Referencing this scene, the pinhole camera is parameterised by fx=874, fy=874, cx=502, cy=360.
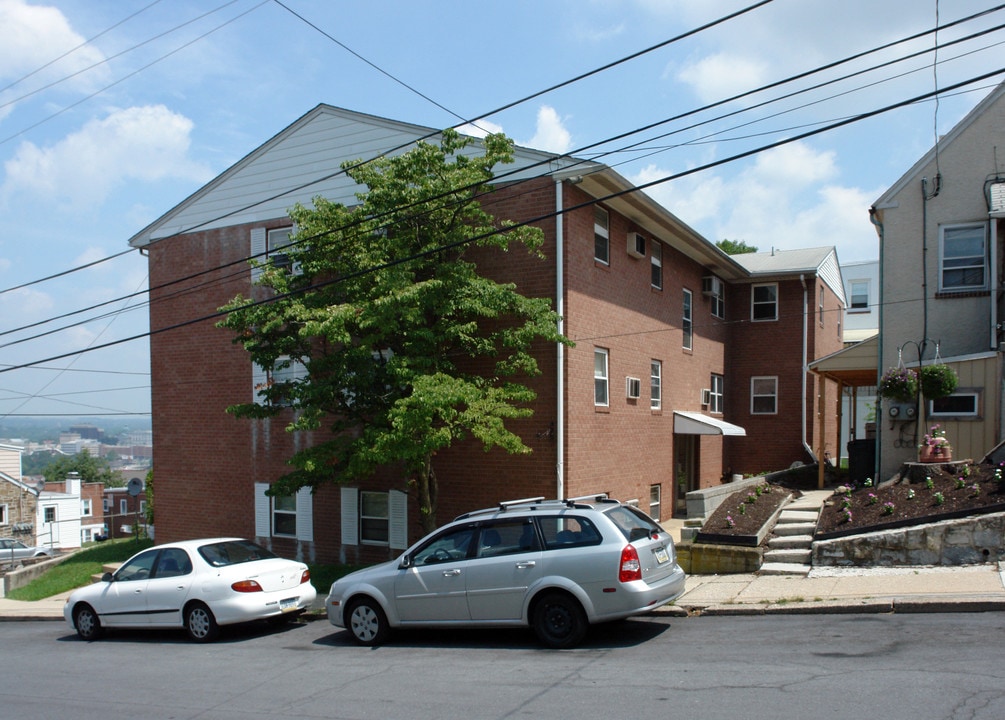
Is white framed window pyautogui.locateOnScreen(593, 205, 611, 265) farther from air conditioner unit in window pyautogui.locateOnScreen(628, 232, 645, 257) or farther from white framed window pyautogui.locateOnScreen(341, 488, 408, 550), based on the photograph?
white framed window pyautogui.locateOnScreen(341, 488, 408, 550)

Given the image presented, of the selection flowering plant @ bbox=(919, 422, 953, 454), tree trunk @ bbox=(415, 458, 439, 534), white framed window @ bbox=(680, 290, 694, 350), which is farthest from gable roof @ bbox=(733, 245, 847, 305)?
tree trunk @ bbox=(415, 458, 439, 534)

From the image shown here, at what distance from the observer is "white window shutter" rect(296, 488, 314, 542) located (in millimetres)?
18484

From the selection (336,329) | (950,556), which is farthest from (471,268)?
(950,556)

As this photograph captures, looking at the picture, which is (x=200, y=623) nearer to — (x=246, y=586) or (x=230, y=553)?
(x=246, y=586)

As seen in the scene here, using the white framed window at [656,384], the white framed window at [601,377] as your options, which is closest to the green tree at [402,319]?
the white framed window at [601,377]

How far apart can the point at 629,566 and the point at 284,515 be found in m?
11.7

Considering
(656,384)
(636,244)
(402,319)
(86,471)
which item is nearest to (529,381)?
(402,319)

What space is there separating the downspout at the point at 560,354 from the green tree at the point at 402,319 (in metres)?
0.57

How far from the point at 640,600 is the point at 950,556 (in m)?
5.09

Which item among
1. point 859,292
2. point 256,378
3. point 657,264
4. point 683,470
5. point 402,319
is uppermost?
point 859,292

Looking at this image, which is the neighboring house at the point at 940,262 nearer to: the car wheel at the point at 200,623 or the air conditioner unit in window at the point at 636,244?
the air conditioner unit in window at the point at 636,244

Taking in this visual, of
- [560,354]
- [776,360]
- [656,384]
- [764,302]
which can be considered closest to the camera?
[560,354]

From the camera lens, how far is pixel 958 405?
51.5 ft

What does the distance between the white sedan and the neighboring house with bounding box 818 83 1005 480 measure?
11.4 m
